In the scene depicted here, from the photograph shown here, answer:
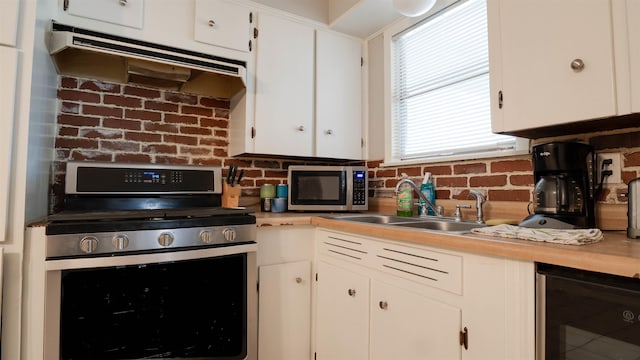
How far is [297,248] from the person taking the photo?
1820 millimetres

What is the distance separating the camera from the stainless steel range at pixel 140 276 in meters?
1.24

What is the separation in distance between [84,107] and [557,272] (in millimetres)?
2228

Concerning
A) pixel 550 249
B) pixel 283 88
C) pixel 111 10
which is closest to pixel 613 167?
pixel 550 249

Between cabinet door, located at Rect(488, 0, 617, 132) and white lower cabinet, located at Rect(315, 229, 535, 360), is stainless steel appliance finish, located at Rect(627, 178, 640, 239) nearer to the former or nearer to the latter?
cabinet door, located at Rect(488, 0, 617, 132)

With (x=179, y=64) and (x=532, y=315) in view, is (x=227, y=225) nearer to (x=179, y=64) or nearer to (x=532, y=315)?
(x=179, y=64)

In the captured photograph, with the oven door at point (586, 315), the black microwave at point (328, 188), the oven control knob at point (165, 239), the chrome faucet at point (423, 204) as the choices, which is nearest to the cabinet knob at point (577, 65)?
the oven door at point (586, 315)

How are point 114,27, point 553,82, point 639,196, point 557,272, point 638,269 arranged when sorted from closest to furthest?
point 638,269 < point 557,272 < point 639,196 < point 553,82 < point 114,27

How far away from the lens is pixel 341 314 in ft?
5.34

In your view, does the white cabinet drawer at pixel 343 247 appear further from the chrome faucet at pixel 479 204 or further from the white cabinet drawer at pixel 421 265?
the chrome faucet at pixel 479 204

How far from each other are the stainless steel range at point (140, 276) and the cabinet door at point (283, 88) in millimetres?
656

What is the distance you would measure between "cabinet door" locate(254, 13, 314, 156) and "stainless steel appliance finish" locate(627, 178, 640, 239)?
1573 millimetres

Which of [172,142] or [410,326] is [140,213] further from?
[410,326]

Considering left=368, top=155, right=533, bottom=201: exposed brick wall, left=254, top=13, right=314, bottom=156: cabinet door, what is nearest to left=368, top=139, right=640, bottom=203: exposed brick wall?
left=368, top=155, right=533, bottom=201: exposed brick wall

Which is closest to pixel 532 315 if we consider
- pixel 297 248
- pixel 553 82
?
pixel 553 82
